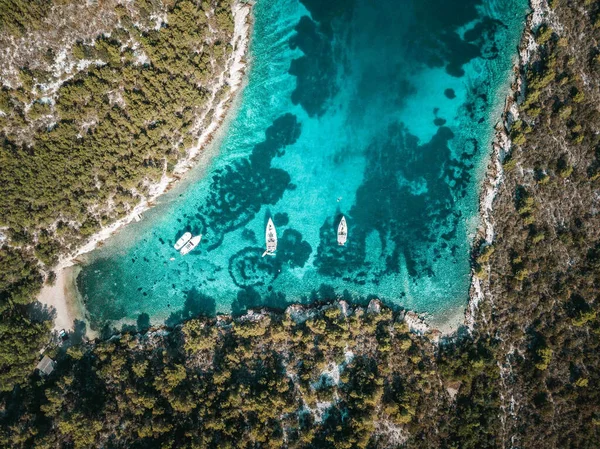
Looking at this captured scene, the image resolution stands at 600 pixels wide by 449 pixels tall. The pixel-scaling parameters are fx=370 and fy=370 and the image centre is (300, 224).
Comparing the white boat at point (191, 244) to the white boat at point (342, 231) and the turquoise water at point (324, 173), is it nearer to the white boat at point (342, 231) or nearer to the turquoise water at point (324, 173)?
the turquoise water at point (324, 173)

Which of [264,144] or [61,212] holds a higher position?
[264,144]

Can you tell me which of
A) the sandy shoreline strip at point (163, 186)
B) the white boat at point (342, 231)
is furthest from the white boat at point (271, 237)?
the sandy shoreline strip at point (163, 186)

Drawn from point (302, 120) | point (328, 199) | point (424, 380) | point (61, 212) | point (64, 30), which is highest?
point (64, 30)

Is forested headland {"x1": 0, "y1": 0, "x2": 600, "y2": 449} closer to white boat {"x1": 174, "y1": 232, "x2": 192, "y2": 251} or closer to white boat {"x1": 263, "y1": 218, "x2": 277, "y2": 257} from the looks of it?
white boat {"x1": 174, "y1": 232, "x2": 192, "y2": 251}

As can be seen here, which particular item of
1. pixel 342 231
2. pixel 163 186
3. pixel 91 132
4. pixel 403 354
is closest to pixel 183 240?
pixel 163 186

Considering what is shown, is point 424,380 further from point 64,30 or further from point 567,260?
point 64,30

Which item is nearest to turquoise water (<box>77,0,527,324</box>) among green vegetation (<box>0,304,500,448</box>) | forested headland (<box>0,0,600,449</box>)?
green vegetation (<box>0,304,500,448</box>)

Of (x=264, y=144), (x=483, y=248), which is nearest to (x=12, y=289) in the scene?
(x=264, y=144)
